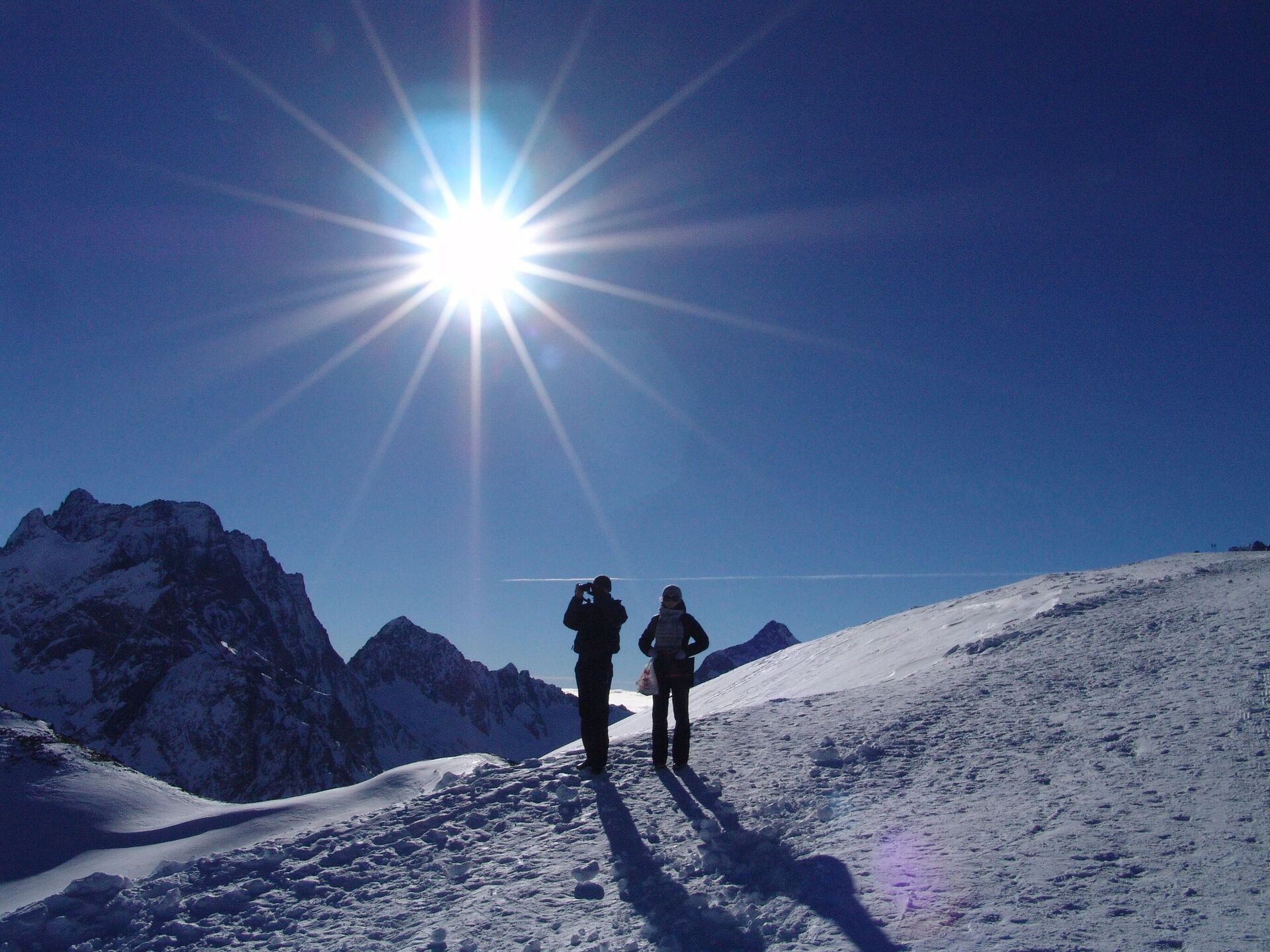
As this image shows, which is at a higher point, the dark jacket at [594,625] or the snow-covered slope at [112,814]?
the dark jacket at [594,625]

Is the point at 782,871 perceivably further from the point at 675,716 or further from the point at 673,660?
the point at 673,660

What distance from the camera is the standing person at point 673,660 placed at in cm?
912

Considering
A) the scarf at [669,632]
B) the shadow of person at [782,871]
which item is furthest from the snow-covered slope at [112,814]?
the shadow of person at [782,871]

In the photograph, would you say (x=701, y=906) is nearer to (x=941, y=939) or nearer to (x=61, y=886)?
(x=941, y=939)

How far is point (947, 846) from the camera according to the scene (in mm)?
5887

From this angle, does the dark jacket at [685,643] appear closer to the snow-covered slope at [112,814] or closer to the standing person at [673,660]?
the standing person at [673,660]

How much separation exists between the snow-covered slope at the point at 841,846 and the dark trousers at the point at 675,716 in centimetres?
32

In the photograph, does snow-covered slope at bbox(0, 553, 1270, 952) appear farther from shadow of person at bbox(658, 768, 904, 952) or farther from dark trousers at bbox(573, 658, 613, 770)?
dark trousers at bbox(573, 658, 613, 770)

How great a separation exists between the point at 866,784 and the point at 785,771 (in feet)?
3.36

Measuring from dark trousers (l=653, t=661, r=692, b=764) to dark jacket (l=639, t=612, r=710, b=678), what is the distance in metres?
0.08

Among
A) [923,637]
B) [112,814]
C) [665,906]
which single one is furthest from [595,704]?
[923,637]

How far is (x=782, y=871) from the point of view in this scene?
19.7 feet

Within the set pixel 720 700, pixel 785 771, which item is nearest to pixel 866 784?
pixel 785 771

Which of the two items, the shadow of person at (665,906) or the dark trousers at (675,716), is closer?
the shadow of person at (665,906)
